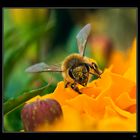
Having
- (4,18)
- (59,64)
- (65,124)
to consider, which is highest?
(4,18)

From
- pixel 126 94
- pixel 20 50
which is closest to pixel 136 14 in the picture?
pixel 126 94

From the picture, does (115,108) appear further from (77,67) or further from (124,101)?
(77,67)

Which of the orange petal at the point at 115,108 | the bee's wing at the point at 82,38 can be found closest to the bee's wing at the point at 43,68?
the bee's wing at the point at 82,38

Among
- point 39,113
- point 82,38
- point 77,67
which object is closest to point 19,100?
point 39,113

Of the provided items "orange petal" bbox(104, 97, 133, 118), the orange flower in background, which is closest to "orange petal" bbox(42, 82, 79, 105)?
the orange flower in background

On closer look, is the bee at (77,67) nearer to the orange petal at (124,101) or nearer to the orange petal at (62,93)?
the orange petal at (62,93)
